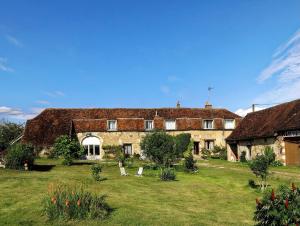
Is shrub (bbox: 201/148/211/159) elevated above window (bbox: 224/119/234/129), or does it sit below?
below

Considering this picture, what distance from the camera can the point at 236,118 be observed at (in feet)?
178

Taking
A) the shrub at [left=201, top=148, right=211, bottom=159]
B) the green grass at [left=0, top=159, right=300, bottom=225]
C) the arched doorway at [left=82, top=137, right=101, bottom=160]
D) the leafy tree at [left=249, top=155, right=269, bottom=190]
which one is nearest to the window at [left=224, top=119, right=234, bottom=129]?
the shrub at [left=201, top=148, right=211, bottom=159]

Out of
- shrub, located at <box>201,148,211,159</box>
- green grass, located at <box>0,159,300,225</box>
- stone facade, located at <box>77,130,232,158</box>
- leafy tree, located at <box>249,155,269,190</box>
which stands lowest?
green grass, located at <box>0,159,300,225</box>

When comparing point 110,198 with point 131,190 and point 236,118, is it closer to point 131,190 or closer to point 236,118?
point 131,190

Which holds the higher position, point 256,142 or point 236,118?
point 236,118

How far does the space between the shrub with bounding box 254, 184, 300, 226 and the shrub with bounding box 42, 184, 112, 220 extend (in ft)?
18.9

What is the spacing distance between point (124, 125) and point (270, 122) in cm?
1856

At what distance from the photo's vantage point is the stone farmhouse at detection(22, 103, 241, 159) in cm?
4938

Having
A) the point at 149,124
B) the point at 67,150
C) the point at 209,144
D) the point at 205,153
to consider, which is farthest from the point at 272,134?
the point at 149,124

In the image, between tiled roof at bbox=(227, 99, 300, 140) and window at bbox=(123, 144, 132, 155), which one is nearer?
tiled roof at bbox=(227, 99, 300, 140)

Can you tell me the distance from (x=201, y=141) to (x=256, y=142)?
12.7 meters

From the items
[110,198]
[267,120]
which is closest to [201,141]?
[267,120]

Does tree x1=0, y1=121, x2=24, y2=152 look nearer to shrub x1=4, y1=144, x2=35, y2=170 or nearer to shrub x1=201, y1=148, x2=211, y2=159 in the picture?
shrub x1=201, y1=148, x2=211, y2=159

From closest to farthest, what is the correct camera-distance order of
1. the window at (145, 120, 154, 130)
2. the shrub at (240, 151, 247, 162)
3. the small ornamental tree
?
the small ornamental tree
the shrub at (240, 151, 247, 162)
the window at (145, 120, 154, 130)
